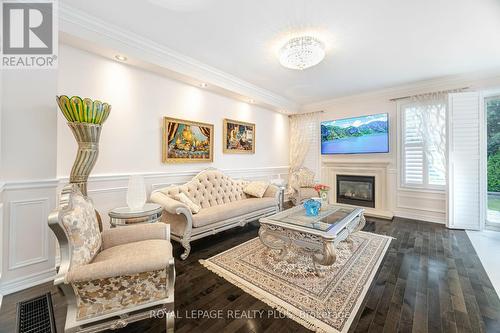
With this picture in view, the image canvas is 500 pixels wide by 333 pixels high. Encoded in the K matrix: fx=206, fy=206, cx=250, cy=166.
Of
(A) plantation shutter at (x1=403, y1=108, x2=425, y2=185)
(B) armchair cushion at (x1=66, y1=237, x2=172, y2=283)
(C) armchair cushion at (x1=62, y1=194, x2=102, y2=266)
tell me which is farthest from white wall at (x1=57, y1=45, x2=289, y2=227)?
(A) plantation shutter at (x1=403, y1=108, x2=425, y2=185)

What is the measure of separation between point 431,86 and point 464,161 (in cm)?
158

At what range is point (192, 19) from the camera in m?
2.34

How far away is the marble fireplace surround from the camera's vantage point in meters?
4.59

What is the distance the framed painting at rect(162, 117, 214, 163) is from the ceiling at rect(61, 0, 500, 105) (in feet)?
3.57

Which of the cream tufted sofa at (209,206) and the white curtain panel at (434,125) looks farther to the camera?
the white curtain panel at (434,125)

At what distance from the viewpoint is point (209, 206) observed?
3.53 m

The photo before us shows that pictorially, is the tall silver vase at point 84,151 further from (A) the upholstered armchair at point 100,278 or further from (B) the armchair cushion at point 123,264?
(B) the armchair cushion at point 123,264

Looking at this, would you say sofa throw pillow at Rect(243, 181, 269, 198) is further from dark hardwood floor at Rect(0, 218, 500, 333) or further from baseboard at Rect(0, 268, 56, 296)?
baseboard at Rect(0, 268, 56, 296)

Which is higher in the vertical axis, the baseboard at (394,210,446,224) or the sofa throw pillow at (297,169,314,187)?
the sofa throw pillow at (297,169,314,187)

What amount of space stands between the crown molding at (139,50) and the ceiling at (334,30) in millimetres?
99

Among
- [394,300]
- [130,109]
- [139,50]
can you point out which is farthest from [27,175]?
[394,300]

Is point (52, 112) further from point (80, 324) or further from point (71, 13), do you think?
point (80, 324)

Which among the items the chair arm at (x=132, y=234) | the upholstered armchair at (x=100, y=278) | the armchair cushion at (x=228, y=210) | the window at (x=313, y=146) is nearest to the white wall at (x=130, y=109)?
the armchair cushion at (x=228, y=210)

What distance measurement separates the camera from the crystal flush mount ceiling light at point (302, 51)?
2586mm
